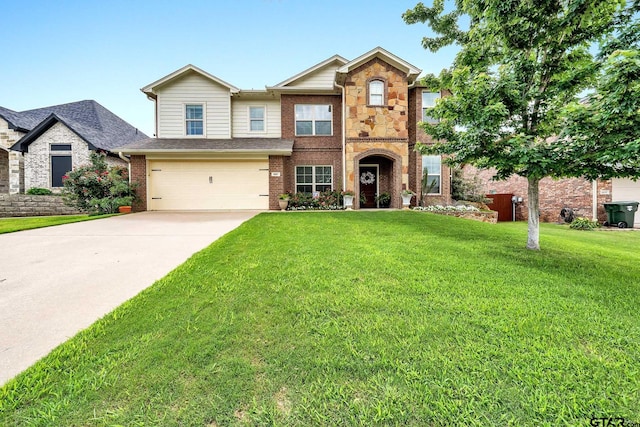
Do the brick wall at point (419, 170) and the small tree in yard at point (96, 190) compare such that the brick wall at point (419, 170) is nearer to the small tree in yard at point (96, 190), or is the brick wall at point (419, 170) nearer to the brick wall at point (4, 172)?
the small tree in yard at point (96, 190)

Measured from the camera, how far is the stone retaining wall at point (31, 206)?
1206 cm

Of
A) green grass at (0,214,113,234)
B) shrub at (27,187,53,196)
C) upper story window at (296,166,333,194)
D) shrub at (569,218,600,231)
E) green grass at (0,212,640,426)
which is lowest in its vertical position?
green grass at (0,212,640,426)

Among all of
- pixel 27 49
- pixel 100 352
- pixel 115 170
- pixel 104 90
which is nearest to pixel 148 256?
pixel 100 352

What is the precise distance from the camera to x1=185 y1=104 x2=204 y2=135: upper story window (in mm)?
13188

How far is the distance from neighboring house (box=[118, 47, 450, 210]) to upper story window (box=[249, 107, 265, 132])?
0.05 meters

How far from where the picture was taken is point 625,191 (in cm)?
1182

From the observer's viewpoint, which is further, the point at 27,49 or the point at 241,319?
the point at 27,49

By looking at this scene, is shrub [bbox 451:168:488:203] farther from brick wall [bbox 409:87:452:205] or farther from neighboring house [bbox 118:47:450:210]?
neighboring house [bbox 118:47:450:210]

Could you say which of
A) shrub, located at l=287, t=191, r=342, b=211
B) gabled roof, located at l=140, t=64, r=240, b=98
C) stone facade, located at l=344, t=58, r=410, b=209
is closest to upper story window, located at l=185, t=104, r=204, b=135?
gabled roof, located at l=140, t=64, r=240, b=98

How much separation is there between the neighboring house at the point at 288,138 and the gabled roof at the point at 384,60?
0.14 ft

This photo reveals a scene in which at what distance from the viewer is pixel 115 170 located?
11.8 metres

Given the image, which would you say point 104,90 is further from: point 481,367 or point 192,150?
point 481,367

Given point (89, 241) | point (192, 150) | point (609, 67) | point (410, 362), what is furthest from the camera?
point (192, 150)

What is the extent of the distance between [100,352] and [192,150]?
1114cm
